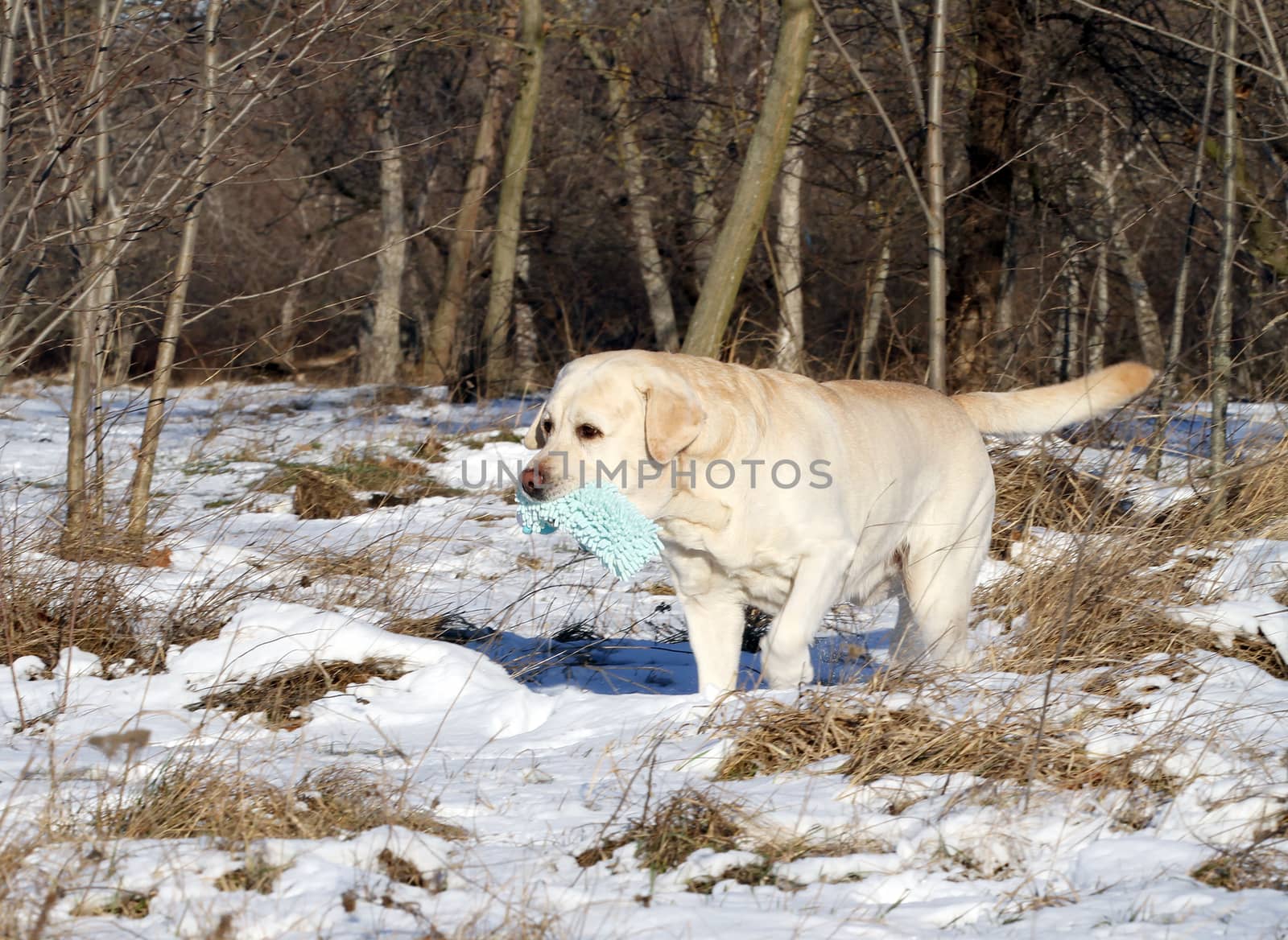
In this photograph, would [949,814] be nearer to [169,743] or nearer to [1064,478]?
[169,743]

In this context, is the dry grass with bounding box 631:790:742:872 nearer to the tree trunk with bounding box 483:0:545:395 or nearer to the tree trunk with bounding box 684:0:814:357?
the tree trunk with bounding box 684:0:814:357

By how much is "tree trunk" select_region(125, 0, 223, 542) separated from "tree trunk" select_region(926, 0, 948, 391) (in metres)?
3.41

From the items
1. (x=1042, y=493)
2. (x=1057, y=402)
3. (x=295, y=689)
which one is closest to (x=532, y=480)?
(x=295, y=689)

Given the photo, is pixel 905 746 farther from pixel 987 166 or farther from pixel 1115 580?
pixel 987 166

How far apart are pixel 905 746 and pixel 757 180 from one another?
5.22m

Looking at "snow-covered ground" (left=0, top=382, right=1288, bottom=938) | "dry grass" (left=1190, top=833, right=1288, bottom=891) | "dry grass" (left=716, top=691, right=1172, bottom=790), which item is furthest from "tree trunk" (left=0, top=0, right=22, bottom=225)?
"dry grass" (left=1190, top=833, right=1288, bottom=891)

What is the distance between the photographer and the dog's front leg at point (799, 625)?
12.8ft

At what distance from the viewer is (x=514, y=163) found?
1272cm

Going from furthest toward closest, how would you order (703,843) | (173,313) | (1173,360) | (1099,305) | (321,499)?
1. (1099,305)
2. (321,499)
3. (1173,360)
4. (173,313)
5. (703,843)

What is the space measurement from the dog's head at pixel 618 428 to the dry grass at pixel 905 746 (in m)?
0.85

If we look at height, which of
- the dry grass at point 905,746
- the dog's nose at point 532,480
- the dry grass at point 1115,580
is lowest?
the dry grass at point 905,746

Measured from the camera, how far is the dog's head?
3770mm

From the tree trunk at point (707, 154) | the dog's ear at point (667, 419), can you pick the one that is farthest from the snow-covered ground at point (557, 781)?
the tree trunk at point (707, 154)

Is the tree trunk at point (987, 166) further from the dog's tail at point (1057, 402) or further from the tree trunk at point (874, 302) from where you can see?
the dog's tail at point (1057, 402)
